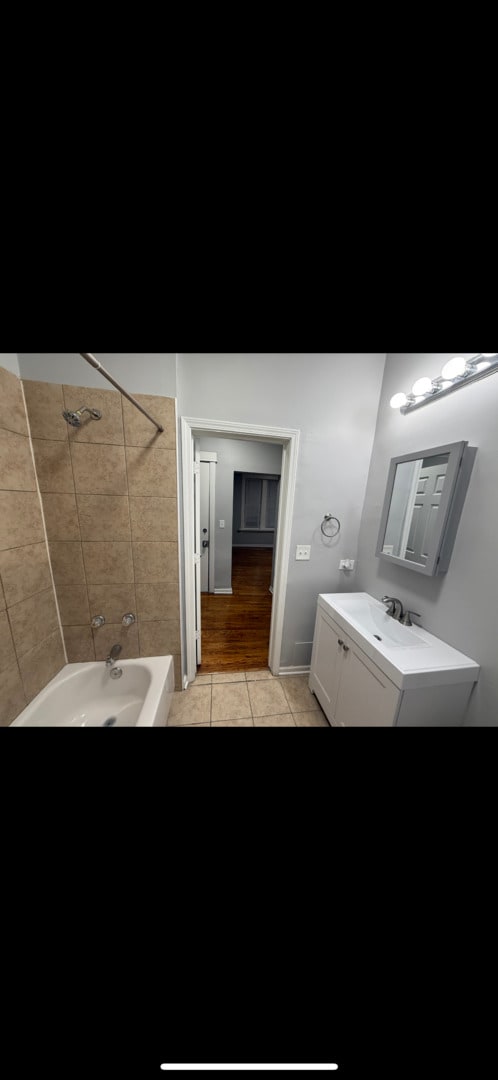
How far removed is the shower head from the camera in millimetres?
1071

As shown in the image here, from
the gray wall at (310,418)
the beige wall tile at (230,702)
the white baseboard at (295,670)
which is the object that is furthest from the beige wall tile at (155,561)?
the white baseboard at (295,670)

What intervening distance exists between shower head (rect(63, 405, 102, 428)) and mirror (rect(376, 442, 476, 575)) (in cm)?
149

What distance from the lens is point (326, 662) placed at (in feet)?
4.81

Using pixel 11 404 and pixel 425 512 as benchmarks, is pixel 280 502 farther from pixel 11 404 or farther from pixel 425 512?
pixel 11 404

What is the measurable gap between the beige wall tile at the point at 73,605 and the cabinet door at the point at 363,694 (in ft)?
4.35

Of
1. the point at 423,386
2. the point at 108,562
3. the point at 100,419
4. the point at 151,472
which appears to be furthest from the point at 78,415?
the point at 423,386

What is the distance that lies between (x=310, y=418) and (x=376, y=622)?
121cm

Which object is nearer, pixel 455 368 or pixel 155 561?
pixel 455 368

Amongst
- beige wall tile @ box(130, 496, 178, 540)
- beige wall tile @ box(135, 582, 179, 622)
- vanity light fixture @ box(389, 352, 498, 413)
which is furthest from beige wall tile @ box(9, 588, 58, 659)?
vanity light fixture @ box(389, 352, 498, 413)

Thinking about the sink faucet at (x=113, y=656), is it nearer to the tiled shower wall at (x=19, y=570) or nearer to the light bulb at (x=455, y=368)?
the tiled shower wall at (x=19, y=570)

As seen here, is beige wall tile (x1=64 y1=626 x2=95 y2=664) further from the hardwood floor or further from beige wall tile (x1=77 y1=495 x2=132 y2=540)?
the hardwood floor
